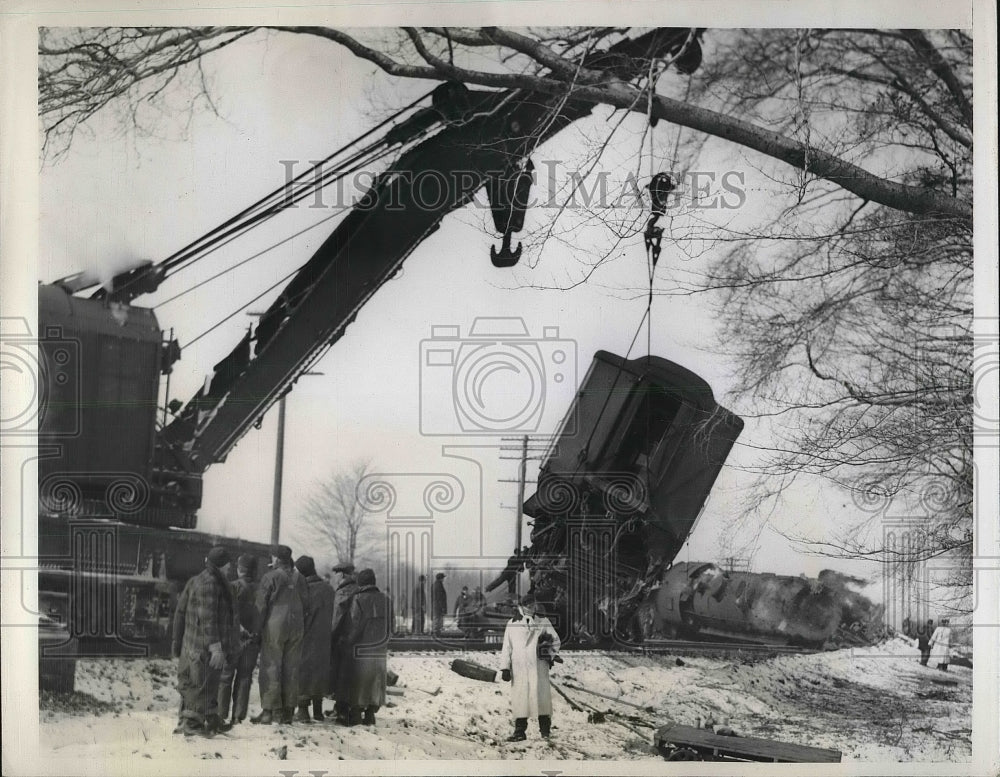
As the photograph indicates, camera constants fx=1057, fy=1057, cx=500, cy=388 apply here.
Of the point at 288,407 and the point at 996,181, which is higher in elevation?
the point at 996,181

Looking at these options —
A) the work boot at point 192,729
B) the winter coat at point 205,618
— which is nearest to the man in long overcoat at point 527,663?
the winter coat at point 205,618

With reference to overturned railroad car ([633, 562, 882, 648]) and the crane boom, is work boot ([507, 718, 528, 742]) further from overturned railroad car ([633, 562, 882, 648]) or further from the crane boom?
the crane boom

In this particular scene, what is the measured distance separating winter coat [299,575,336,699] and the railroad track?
0.32 meters

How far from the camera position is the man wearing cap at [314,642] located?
5.04 metres

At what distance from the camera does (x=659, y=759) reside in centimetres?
511

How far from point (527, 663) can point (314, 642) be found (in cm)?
102

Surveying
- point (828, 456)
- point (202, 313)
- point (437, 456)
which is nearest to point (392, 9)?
point (202, 313)

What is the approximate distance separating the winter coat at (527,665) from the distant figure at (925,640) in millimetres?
1774

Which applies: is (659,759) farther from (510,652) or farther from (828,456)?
(828,456)

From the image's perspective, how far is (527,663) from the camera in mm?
5051

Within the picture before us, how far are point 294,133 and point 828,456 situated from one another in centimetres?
303

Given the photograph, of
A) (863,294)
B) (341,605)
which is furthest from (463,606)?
(863,294)

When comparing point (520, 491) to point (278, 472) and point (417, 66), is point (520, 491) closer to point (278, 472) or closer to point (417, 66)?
point (278, 472)

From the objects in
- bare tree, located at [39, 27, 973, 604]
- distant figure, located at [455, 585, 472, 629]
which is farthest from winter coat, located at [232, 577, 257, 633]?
bare tree, located at [39, 27, 973, 604]
